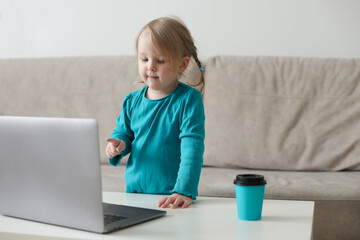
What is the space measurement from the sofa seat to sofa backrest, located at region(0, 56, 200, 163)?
42cm

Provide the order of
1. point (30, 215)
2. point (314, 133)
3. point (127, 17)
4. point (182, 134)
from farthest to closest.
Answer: point (127, 17), point (314, 133), point (182, 134), point (30, 215)

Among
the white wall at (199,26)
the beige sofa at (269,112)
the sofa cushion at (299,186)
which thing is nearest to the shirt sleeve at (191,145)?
the sofa cushion at (299,186)

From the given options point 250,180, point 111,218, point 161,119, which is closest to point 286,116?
point 161,119

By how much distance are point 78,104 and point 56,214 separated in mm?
1522

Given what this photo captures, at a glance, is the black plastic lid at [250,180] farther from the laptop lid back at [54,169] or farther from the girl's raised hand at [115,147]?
the girl's raised hand at [115,147]

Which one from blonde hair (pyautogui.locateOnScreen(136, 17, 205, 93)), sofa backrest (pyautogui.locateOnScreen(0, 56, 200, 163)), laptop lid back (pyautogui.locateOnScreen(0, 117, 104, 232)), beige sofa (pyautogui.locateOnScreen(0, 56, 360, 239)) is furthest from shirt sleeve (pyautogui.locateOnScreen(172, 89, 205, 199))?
sofa backrest (pyautogui.locateOnScreen(0, 56, 200, 163))

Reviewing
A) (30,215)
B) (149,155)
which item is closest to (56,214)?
(30,215)

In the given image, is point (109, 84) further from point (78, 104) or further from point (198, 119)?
point (198, 119)

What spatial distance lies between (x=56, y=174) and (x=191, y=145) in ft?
1.36

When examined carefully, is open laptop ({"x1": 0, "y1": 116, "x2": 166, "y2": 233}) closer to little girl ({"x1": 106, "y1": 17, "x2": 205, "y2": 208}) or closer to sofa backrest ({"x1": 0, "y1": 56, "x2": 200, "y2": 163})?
little girl ({"x1": 106, "y1": 17, "x2": 205, "y2": 208})

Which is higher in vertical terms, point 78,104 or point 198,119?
point 198,119

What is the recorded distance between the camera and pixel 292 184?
185cm

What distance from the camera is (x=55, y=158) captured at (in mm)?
915

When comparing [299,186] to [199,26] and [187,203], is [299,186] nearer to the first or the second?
[187,203]
